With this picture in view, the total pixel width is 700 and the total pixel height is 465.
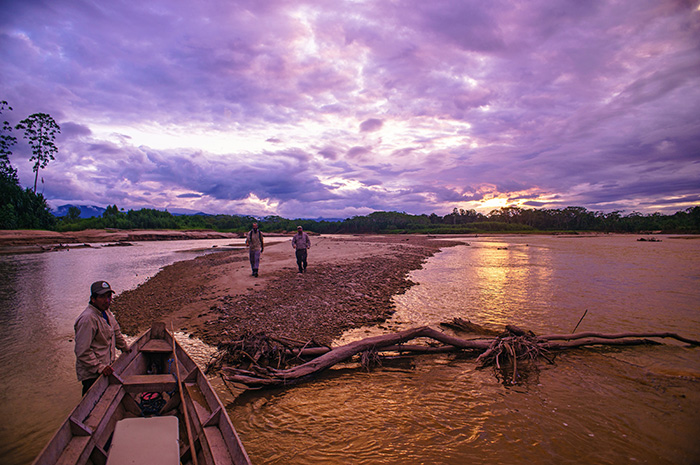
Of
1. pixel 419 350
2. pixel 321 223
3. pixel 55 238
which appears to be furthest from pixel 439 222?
pixel 419 350

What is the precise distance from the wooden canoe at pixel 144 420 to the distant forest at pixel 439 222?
8332 centimetres

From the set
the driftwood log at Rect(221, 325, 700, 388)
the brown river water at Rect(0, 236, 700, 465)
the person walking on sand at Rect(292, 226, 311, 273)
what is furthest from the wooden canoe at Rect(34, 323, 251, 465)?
the person walking on sand at Rect(292, 226, 311, 273)

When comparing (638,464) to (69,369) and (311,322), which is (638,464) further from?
(69,369)

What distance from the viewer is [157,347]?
18.9 ft

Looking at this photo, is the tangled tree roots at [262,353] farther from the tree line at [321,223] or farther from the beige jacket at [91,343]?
the tree line at [321,223]

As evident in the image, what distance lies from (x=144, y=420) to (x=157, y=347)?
215 cm

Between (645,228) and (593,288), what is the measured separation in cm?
12361

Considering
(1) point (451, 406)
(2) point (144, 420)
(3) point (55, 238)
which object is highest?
(3) point (55, 238)

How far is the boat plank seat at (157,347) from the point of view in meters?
5.65

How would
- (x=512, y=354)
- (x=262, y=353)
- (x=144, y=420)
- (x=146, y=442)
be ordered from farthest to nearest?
(x=512, y=354) → (x=262, y=353) → (x=144, y=420) → (x=146, y=442)

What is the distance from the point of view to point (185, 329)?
28.8ft

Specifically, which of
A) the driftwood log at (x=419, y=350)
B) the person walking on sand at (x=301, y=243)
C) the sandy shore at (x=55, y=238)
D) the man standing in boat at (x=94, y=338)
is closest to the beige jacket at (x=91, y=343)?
the man standing in boat at (x=94, y=338)

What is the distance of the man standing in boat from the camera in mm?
4152

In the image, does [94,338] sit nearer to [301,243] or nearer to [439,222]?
[301,243]
